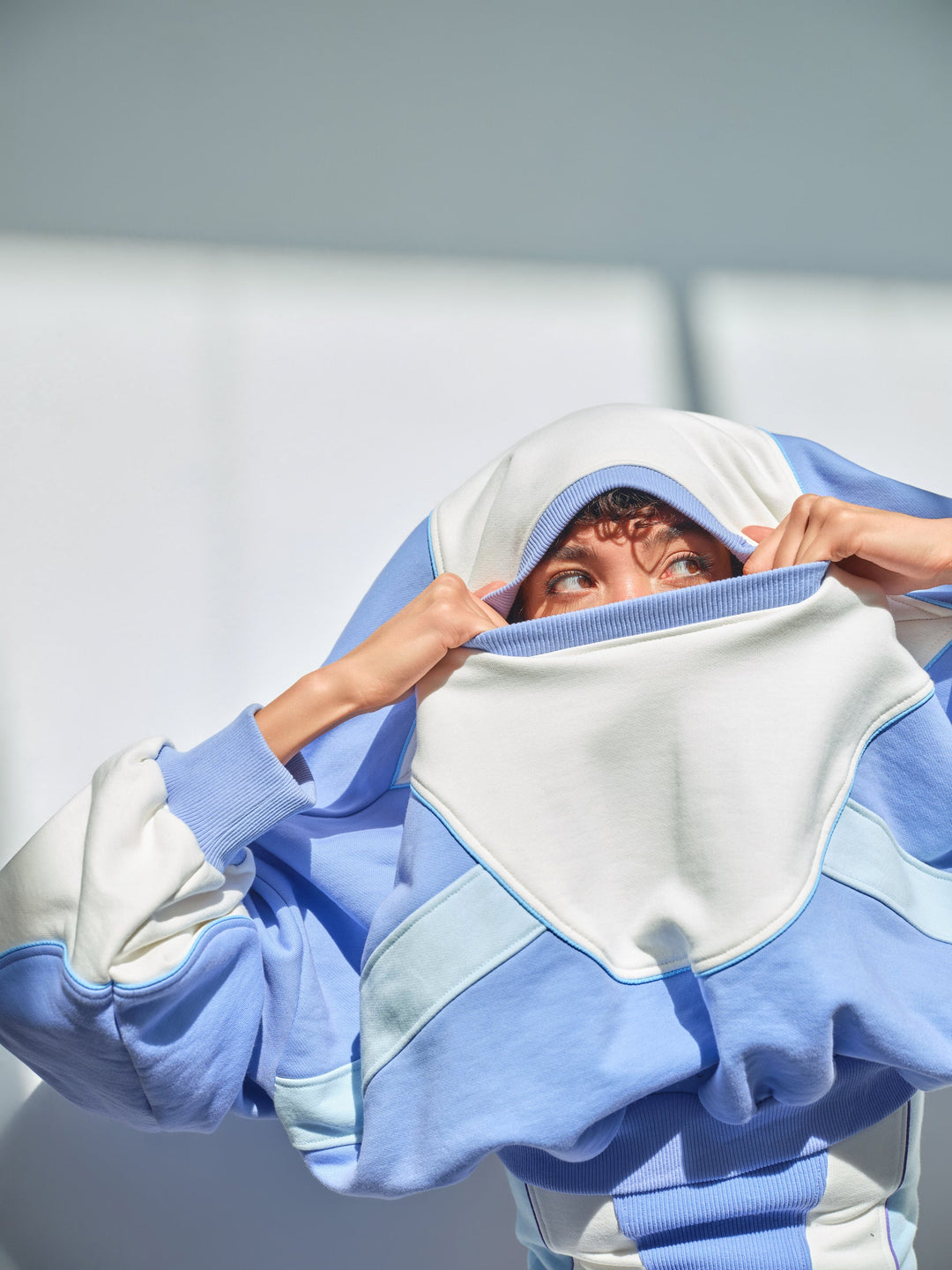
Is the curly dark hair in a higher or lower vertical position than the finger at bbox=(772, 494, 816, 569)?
higher

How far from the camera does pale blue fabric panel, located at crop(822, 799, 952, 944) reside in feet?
2.97

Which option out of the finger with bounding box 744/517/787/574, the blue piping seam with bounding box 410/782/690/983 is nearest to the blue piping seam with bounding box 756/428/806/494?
the finger with bounding box 744/517/787/574

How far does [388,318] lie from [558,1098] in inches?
40.7

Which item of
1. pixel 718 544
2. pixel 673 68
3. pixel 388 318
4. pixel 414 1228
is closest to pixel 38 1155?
pixel 414 1228

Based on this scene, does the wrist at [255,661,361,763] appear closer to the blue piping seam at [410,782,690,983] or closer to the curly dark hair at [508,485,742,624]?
the blue piping seam at [410,782,690,983]

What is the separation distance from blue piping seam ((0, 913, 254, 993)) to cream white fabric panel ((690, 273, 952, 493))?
101cm

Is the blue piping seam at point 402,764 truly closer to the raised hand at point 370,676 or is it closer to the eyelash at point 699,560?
the raised hand at point 370,676

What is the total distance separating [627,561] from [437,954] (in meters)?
0.38

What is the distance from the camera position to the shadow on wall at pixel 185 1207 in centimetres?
128

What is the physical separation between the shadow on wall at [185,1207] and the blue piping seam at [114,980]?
1.58 ft

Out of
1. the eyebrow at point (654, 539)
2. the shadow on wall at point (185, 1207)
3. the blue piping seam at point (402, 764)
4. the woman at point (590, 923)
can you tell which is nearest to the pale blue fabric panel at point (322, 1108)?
the woman at point (590, 923)

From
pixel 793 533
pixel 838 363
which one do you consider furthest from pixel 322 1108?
pixel 838 363

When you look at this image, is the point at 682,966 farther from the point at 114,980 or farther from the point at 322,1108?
the point at 114,980

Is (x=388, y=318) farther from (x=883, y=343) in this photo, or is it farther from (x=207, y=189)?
(x=883, y=343)
